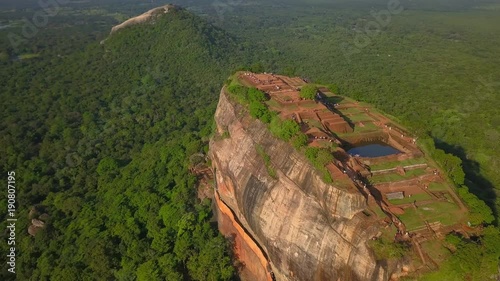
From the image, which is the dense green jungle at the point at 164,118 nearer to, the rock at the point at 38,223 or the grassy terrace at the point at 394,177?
the rock at the point at 38,223

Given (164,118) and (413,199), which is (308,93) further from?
(164,118)

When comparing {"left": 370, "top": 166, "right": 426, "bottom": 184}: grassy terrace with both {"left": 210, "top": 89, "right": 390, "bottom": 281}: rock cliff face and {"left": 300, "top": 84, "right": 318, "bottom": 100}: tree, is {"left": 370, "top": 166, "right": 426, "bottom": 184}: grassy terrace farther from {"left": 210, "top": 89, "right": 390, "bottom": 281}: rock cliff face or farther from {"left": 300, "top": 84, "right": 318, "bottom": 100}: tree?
{"left": 300, "top": 84, "right": 318, "bottom": 100}: tree

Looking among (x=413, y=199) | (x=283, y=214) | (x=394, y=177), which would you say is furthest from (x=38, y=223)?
(x=413, y=199)

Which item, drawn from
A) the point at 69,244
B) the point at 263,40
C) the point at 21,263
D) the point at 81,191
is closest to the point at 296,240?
the point at 69,244

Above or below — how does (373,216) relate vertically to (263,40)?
above

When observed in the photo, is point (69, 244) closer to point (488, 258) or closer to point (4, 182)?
point (4, 182)

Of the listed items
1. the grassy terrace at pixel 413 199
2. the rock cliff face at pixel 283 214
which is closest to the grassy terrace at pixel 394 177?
the grassy terrace at pixel 413 199

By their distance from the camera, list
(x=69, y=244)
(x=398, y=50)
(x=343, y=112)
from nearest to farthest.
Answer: (x=343, y=112) < (x=69, y=244) < (x=398, y=50)
